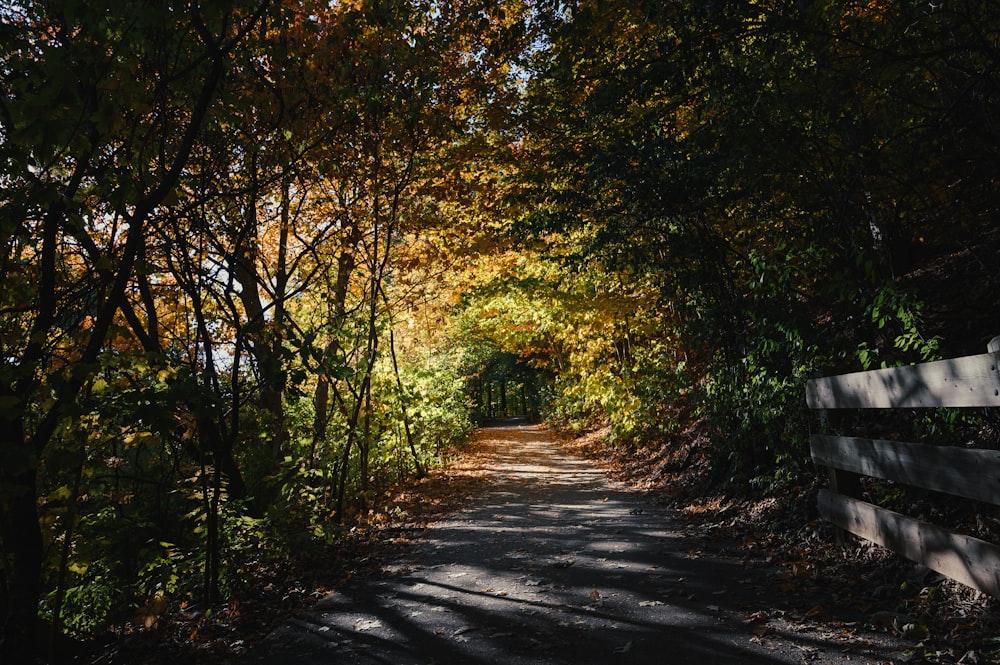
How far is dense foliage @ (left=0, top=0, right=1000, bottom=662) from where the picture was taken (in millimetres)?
3488

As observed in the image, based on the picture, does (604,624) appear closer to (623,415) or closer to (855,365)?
(855,365)

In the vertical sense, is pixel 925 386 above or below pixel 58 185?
below

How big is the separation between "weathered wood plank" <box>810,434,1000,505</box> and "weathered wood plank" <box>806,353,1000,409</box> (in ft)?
0.87

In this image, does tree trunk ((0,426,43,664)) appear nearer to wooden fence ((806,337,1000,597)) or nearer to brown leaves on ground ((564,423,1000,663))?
brown leaves on ground ((564,423,1000,663))

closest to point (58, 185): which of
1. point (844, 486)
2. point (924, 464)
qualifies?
point (924, 464)

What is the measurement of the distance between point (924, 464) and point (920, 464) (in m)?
0.04

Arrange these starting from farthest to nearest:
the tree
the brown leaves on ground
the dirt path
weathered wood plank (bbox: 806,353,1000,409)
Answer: the dirt path < the brown leaves on ground < weathered wood plank (bbox: 806,353,1000,409) < the tree

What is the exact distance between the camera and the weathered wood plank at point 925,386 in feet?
9.85

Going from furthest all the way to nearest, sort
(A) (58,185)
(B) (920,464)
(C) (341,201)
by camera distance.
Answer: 1. (C) (341,201)
2. (B) (920,464)
3. (A) (58,185)

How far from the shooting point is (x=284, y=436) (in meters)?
7.85

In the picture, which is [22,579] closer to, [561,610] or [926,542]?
[561,610]

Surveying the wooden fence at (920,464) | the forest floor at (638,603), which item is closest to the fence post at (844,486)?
the wooden fence at (920,464)

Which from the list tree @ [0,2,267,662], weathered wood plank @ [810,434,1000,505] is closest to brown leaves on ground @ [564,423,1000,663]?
weathered wood plank @ [810,434,1000,505]

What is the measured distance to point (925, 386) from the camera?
349cm
